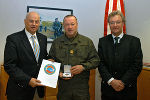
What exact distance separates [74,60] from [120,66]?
25.4 inches

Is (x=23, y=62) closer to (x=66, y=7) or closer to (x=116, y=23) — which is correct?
(x=116, y=23)

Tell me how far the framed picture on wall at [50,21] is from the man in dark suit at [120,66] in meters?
1.66

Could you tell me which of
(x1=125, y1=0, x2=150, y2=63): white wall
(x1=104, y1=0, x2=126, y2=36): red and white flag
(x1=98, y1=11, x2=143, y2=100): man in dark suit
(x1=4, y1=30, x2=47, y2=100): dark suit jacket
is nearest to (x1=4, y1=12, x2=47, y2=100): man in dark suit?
(x1=4, y1=30, x2=47, y2=100): dark suit jacket

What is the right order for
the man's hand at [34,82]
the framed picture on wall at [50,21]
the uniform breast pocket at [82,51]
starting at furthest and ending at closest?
the framed picture on wall at [50,21], the uniform breast pocket at [82,51], the man's hand at [34,82]

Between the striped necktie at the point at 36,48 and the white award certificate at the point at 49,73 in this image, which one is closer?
the white award certificate at the point at 49,73

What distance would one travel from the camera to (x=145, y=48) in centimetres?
311

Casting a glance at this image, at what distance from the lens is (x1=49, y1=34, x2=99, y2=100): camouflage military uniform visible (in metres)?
2.10

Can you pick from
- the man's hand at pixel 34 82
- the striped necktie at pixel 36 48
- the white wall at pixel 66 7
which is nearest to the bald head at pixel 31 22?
the striped necktie at pixel 36 48

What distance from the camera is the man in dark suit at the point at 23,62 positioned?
196 cm

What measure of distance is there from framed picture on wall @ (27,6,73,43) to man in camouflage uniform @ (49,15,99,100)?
1.30m

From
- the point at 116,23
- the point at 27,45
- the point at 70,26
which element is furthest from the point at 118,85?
the point at 27,45

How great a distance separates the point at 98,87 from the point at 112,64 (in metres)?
1.94

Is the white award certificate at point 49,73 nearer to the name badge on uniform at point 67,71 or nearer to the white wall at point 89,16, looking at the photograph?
the name badge on uniform at point 67,71

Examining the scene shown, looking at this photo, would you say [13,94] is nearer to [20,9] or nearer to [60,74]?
[60,74]
